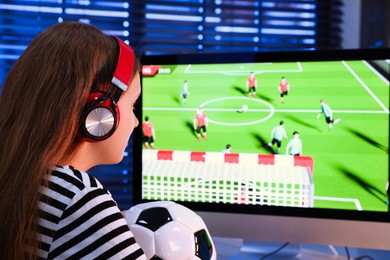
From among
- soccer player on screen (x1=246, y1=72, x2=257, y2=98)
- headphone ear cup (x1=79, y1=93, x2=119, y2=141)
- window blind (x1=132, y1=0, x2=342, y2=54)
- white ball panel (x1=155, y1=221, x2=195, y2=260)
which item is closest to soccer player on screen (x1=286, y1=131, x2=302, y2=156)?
soccer player on screen (x1=246, y1=72, x2=257, y2=98)

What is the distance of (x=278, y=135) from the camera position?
0.98 meters

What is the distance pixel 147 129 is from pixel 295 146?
1.11 feet

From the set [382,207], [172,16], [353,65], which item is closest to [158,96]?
[353,65]

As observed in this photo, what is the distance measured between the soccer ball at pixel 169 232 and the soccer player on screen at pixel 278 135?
31 cm

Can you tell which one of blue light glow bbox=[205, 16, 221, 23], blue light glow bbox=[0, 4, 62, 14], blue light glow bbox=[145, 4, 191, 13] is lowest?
blue light glow bbox=[205, 16, 221, 23]

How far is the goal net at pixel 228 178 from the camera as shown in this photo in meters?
0.98

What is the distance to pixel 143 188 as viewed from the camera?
1069 millimetres

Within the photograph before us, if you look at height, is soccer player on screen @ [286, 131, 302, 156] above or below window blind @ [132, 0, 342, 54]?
below

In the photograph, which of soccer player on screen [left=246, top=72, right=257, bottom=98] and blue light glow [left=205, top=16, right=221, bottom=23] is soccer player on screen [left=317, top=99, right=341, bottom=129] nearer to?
soccer player on screen [left=246, top=72, right=257, bottom=98]

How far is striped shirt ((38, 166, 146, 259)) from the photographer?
1.75ft

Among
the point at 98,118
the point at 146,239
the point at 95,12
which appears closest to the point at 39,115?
the point at 98,118

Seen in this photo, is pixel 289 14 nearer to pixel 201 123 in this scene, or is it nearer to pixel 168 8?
pixel 168 8

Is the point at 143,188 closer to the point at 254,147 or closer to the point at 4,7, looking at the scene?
the point at 254,147

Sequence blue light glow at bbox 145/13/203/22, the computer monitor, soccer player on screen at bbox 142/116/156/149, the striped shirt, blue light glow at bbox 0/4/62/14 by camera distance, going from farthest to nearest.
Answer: blue light glow at bbox 145/13/203/22 < blue light glow at bbox 0/4/62/14 < soccer player on screen at bbox 142/116/156/149 < the computer monitor < the striped shirt
